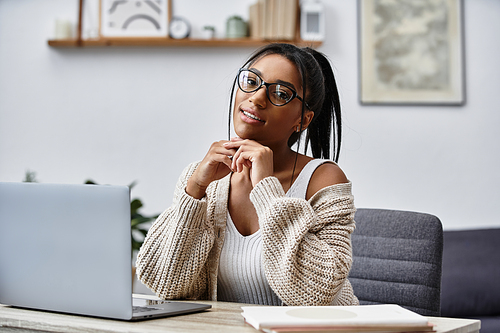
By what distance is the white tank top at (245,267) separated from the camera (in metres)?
1.15

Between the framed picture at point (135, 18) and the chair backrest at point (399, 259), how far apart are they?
66.5 inches

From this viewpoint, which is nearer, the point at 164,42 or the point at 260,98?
the point at 260,98

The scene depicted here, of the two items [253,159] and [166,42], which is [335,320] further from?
[166,42]

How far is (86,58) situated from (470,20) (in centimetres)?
213

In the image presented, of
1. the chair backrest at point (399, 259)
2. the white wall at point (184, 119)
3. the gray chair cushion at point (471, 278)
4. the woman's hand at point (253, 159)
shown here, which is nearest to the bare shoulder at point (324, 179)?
the woman's hand at point (253, 159)

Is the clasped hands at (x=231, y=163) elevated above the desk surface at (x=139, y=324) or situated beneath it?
elevated above

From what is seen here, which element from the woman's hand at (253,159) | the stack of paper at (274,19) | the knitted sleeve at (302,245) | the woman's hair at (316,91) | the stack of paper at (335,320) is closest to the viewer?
the stack of paper at (335,320)

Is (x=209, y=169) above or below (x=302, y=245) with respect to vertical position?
above

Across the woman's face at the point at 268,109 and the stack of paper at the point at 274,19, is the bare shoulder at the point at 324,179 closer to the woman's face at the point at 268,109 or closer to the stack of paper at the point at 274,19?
the woman's face at the point at 268,109

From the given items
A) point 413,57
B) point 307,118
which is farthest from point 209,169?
point 413,57

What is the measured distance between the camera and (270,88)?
3.90ft

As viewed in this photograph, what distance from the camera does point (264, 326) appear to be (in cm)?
66

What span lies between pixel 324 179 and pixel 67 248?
63 cm

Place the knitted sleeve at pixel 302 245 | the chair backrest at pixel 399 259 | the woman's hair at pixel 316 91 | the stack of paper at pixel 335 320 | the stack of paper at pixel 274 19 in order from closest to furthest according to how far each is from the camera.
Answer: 1. the stack of paper at pixel 335 320
2. the knitted sleeve at pixel 302 245
3. the woman's hair at pixel 316 91
4. the chair backrest at pixel 399 259
5. the stack of paper at pixel 274 19
